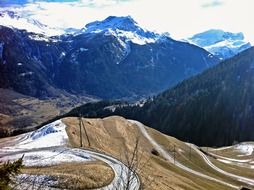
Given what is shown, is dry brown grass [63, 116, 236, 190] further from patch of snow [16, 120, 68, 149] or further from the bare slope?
patch of snow [16, 120, 68, 149]

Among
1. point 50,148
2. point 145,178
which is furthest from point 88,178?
point 50,148

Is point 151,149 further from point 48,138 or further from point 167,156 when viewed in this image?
point 48,138

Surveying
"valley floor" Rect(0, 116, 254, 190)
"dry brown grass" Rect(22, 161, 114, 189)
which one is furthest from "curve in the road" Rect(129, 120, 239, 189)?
"dry brown grass" Rect(22, 161, 114, 189)

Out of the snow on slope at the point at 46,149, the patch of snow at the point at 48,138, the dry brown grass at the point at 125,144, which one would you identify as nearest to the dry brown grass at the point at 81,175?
the snow on slope at the point at 46,149

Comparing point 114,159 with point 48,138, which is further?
point 48,138

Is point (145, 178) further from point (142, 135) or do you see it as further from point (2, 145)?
point (142, 135)

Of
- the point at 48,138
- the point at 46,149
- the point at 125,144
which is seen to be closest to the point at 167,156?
the point at 125,144
